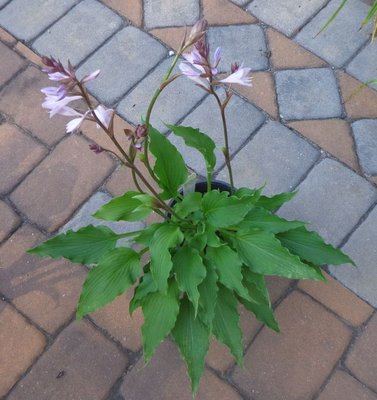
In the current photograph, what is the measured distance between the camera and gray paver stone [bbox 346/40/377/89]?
187 centimetres

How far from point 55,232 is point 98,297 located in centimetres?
52

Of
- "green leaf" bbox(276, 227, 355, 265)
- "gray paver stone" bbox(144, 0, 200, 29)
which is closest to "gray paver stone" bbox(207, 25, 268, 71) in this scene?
"gray paver stone" bbox(144, 0, 200, 29)

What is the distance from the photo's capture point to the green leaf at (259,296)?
1216 mm

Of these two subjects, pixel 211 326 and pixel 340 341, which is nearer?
pixel 211 326

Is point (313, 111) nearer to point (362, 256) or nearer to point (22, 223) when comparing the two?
point (362, 256)

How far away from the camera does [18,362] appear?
1.48 meters

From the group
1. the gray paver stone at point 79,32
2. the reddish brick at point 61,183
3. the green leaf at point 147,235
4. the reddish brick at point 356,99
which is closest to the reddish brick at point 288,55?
the reddish brick at point 356,99

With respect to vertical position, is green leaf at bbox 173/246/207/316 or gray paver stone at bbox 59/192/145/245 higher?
green leaf at bbox 173/246/207/316

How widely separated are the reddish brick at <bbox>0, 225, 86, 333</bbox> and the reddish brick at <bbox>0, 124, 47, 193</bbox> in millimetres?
230

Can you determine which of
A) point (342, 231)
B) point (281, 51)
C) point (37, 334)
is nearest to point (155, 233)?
point (37, 334)

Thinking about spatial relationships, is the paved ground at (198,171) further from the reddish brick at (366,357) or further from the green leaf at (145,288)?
the green leaf at (145,288)

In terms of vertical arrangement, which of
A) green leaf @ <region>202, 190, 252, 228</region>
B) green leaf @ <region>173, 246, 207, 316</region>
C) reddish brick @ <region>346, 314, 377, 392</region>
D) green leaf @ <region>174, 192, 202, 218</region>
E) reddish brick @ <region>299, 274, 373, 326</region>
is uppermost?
green leaf @ <region>174, 192, 202, 218</region>

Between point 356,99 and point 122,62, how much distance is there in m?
0.86

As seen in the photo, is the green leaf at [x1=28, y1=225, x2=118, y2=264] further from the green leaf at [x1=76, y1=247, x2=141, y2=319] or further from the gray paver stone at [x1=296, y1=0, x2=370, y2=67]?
the gray paver stone at [x1=296, y1=0, x2=370, y2=67]
